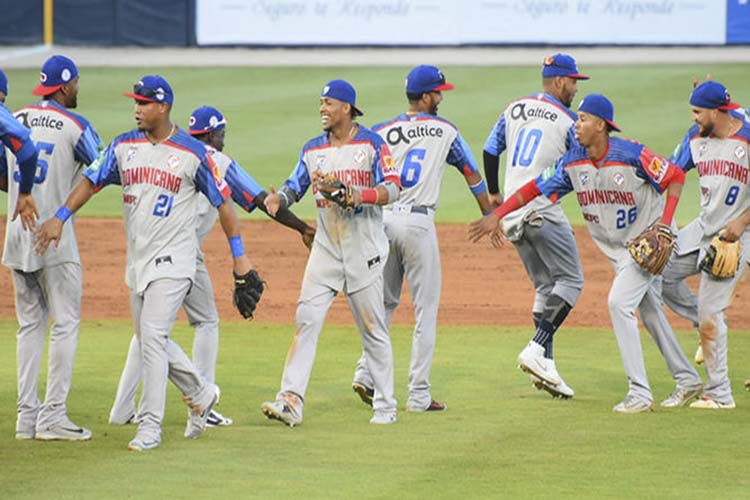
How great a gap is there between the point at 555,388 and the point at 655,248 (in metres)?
1.24

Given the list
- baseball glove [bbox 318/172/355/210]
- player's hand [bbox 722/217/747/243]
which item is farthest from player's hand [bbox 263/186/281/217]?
player's hand [bbox 722/217/747/243]

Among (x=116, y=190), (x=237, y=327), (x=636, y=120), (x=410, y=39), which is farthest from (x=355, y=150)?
(x=410, y=39)

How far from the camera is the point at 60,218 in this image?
927 cm

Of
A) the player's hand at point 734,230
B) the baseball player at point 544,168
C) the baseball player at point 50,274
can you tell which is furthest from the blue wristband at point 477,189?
the baseball player at point 50,274

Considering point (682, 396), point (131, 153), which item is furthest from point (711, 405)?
point (131, 153)

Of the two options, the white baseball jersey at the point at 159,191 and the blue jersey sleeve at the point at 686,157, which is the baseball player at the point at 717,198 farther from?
the white baseball jersey at the point at 159,191

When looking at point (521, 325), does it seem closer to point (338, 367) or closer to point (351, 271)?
point (338, 367)

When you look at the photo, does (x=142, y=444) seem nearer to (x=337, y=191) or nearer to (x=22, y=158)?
(x=22, y=158)

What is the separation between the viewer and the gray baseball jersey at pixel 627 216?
10.4 m

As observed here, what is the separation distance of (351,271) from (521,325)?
429 cm

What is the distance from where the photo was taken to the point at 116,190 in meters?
22.3

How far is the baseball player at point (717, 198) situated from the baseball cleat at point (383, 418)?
2.01 m

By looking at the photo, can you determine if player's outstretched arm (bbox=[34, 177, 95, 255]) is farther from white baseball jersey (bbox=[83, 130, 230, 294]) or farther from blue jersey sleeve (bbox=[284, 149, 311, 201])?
blue jersey sleeve (bbox=[284, 149, 311, 201])

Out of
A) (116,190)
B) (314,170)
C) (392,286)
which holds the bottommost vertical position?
(116,190)
